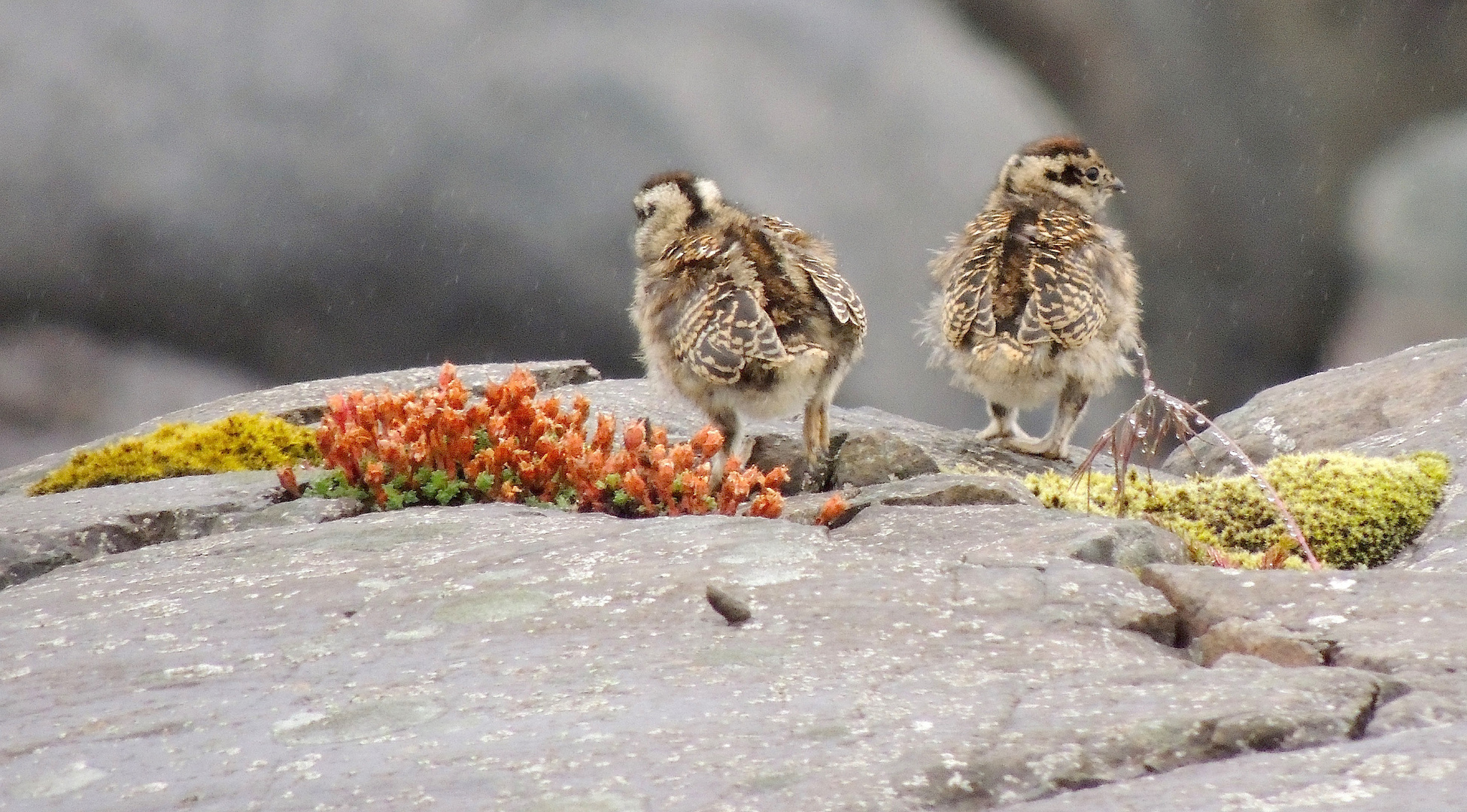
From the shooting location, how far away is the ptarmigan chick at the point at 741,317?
7.92 m

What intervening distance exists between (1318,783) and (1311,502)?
5.15 meters

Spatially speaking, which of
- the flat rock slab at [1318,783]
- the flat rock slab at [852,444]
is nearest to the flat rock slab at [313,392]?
the flat rock slab at [852,444]

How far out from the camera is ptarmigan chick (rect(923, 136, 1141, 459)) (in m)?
9.45

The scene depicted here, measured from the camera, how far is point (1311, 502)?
7.82 m

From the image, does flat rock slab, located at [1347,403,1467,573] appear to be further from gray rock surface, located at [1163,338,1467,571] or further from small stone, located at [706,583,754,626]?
small stone, located at [706,583,754,626]

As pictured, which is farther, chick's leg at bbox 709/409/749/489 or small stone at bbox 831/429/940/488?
small stone at bbox 831/429/940/488

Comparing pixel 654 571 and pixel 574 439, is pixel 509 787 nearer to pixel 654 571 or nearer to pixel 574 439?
pixel 654 571

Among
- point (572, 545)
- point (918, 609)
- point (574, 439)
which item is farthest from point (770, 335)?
point (918, 609)

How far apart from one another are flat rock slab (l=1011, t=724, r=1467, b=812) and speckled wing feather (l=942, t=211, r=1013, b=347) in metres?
6.33

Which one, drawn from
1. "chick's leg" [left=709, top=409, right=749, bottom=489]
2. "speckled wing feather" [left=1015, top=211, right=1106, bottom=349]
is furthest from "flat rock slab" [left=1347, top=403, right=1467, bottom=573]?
"chick's leg" [left=709, top=409, right=749, bottom=489]

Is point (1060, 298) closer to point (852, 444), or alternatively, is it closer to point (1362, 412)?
point (852, 444)

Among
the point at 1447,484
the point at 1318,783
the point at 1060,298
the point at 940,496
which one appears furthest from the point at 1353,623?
the point at 1060,298

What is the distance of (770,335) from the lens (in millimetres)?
7816

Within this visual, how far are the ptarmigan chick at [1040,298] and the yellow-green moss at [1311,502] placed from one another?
1.31 meters
